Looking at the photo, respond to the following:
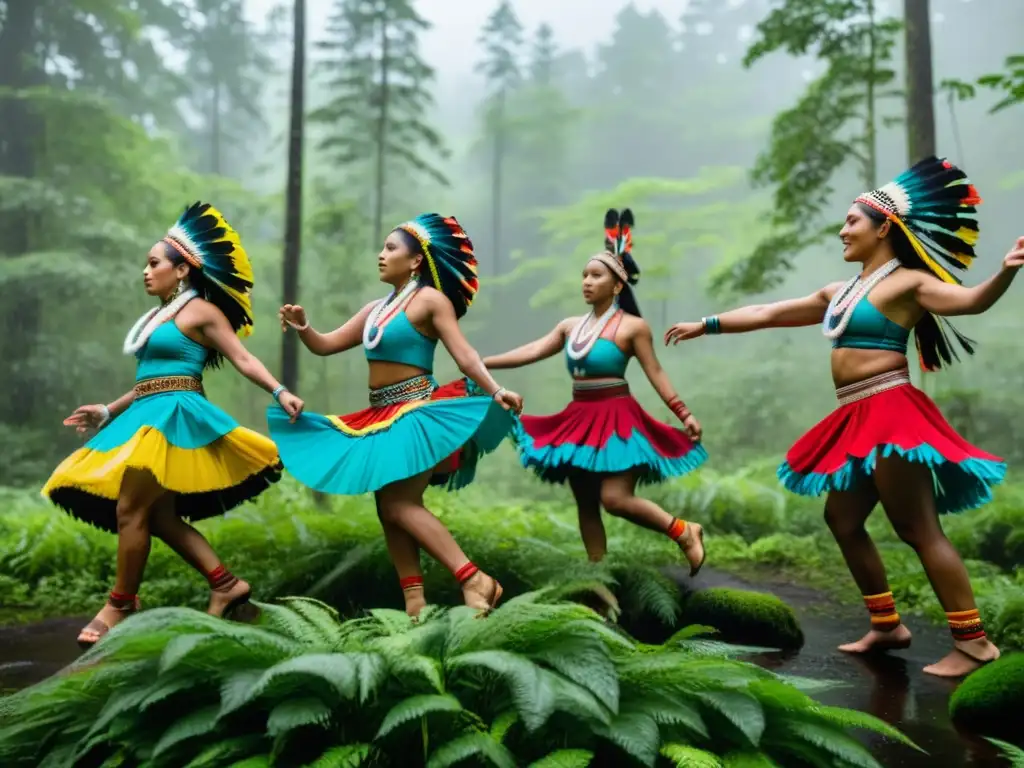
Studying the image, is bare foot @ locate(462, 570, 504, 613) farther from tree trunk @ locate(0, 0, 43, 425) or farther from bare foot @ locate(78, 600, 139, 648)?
tree trunk @ locate(0, 0, 43, 425)

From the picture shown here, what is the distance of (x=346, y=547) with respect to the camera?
4977mm

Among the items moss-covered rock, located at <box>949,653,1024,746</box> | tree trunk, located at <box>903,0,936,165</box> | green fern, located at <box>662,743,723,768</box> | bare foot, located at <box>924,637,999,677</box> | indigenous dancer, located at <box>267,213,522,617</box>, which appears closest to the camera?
green fern, located at <box>662,743,723,768</box>

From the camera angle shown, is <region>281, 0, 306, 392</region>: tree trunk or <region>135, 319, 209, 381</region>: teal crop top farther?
<region>281, 0, 306, 392</region>: tree trunk

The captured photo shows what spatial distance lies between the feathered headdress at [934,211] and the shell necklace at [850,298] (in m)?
0.11

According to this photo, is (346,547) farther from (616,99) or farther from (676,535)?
(616,99)

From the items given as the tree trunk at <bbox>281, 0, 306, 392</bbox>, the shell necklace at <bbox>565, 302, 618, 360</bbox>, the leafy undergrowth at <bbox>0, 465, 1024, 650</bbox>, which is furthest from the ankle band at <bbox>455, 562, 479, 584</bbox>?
the tree trunk at <bbox>281, 0, 306, 392</bbox>

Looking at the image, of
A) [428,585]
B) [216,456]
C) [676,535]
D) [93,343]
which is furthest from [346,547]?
[93,343]

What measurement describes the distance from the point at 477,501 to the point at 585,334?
20.0ft

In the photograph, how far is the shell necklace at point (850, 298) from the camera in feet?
13.1

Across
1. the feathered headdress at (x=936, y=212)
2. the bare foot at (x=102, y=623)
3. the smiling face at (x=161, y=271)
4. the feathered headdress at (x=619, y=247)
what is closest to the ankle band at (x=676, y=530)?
the feathered headdress at (x=619, y=247)

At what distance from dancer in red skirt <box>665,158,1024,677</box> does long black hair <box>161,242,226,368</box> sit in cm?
292

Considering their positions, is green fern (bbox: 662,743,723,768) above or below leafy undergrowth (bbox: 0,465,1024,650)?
above

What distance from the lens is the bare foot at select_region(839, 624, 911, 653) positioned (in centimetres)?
416

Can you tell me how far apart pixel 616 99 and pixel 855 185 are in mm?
8110
